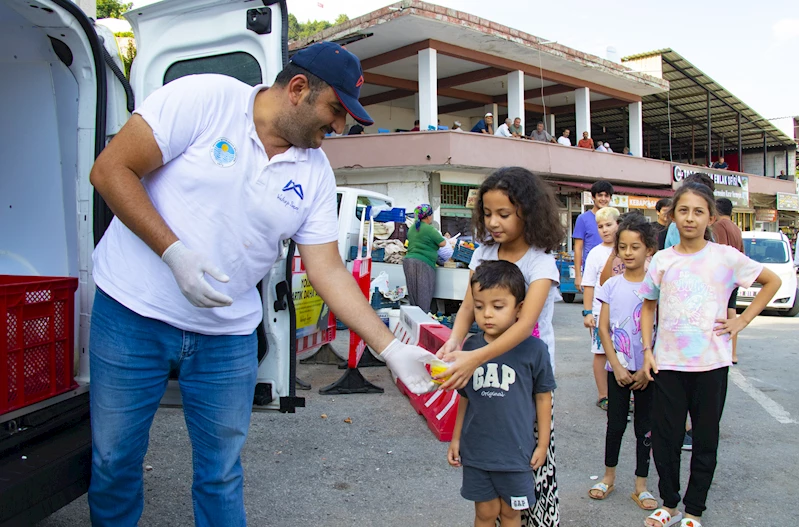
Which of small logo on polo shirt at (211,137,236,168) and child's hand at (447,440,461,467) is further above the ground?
small logo on polo shirt at (211,137,236,168)

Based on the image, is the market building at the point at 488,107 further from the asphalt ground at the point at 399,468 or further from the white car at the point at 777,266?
the asphalt ground at the point at 399,468

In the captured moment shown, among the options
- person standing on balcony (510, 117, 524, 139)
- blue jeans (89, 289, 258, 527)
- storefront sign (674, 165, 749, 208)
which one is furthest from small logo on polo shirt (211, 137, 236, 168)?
storefront sign (674, 165, 749, 208)

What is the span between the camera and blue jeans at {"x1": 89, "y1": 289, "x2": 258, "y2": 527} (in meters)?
2.27

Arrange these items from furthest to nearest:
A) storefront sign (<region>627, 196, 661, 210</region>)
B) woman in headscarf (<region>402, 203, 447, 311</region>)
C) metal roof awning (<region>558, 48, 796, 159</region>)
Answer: metal roof awning (<region>558, 48, 796, 159</region>) → storefront sign (<region>627, 196, 661, 210</region>) → woman in headscarf (<region>402, 203, 447, 311</region>)

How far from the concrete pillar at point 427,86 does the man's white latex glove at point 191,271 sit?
645 inches

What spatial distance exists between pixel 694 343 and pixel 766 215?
3665 centimetres

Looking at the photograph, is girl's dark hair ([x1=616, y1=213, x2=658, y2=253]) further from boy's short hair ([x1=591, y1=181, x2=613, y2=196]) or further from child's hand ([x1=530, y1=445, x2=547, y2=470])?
boy's short hair ([x1=591, y1=181, x2=613, y2=196])

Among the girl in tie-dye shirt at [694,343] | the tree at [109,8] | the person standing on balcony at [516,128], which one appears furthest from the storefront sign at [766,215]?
the girl in tie-dye shirt at [694,343]

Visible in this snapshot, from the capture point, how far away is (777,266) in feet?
43.4

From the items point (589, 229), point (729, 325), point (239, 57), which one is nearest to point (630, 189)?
point (589, 229)

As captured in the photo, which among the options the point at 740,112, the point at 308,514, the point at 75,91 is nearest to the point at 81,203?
the point at 75,91

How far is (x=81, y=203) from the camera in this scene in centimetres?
302

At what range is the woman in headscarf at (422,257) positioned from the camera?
9.65 meters

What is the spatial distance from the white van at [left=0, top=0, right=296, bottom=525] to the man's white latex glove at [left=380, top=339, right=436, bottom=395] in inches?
34.5
